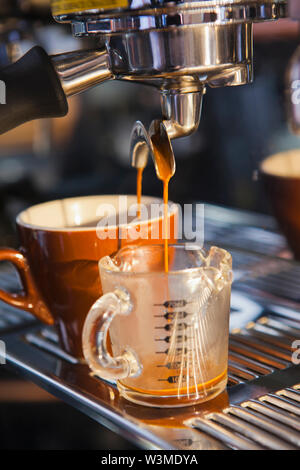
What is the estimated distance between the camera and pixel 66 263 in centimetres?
47

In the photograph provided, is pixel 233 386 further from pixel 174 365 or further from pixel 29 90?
pixel 29 90

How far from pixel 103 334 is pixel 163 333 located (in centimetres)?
4

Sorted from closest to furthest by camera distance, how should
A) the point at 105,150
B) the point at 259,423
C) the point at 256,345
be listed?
the point at 259,423
the point at 256,345
the point at 105,150

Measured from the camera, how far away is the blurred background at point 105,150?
64cm

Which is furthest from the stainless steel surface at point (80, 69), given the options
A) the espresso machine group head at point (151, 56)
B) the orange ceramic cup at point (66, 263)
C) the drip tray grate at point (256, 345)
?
the drip tray grate at point (256, 345)

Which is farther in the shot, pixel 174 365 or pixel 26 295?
pixel 26 295

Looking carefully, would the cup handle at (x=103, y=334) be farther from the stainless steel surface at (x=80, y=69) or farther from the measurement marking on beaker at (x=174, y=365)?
the stainless steel surface at (x=80, y=69)

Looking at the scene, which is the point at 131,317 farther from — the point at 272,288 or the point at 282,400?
the point at 272,288

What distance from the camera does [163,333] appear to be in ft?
1.33

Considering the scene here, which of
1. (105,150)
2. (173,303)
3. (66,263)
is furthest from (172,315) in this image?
(105,150)

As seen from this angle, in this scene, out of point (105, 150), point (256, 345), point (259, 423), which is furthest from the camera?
point (105, 150)

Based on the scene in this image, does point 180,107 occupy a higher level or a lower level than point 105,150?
higher

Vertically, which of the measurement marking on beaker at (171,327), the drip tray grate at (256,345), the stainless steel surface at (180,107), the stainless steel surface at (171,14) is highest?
the stainless steel surface at (171,14)
